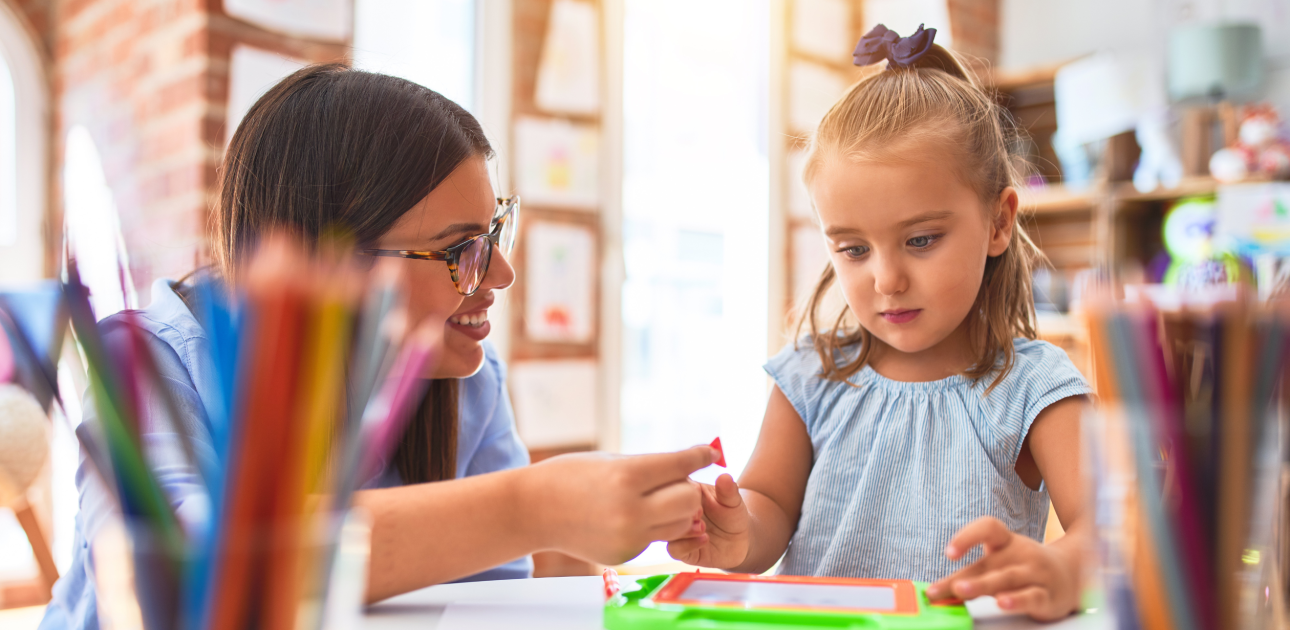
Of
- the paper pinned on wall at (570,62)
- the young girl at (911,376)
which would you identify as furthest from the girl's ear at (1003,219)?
the paper pinned on wall at (570,62)

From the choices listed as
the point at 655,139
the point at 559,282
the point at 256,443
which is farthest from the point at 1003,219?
the point at 655,139

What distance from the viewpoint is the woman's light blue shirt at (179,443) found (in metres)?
0.34

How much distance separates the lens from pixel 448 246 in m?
0.90

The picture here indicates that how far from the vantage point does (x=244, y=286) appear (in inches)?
12.4

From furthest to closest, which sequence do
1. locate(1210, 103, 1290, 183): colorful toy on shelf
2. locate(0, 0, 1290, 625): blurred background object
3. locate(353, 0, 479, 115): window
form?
locate(1210, 103, 1290, 183): colorful toy on shelf
locate(353, 0, 479, 115): window
locate(0, 0, 1290, 625): blurred background object

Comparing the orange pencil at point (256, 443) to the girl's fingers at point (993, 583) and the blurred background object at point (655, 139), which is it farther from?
the blurred background object at point (655, 139)

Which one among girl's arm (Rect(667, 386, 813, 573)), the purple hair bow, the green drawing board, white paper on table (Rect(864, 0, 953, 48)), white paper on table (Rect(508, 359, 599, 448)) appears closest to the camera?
the green drawing board

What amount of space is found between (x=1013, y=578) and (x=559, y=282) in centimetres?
201

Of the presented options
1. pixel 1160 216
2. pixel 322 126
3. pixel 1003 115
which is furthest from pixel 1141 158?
pixel 322 126

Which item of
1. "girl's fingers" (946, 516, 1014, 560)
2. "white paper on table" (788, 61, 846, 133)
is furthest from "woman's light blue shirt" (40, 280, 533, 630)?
"white paper on table" (788, 61, 846, 133)

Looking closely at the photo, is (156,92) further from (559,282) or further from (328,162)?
(328,162)

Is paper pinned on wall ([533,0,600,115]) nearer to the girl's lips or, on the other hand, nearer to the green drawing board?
the girl's lips

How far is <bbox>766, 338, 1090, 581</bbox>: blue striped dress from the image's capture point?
922 millimetres

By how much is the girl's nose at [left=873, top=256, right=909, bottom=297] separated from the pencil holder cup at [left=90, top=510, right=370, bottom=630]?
2.17 feet
